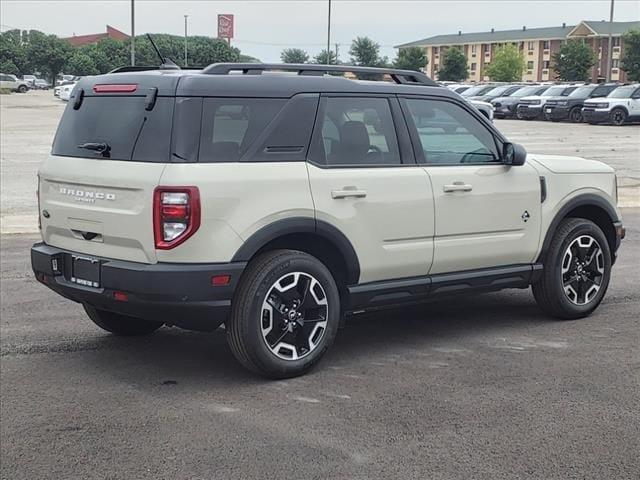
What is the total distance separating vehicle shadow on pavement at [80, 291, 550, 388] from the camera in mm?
5641

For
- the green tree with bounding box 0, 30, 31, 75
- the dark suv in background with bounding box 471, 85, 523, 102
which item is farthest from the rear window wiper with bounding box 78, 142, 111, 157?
the dark suv in background with bounding box 471, 85, 523, 102

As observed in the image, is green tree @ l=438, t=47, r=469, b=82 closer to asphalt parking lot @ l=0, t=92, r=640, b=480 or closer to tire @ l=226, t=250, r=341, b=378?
asphalt parking lot @ l=0, t=92, r=640, b=480

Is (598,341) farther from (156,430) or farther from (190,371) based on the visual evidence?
(156,430)

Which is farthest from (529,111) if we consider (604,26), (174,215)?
(604,26)

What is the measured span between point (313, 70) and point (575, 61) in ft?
287

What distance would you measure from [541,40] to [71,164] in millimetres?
138242

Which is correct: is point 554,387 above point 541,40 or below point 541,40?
below

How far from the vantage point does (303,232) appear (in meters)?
5.38

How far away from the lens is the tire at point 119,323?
6.30m

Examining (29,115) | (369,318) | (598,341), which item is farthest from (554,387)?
(29,115)

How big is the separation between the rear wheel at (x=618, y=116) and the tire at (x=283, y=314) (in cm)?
3429

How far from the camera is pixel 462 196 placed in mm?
6086

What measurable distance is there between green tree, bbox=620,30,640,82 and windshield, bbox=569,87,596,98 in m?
44.2

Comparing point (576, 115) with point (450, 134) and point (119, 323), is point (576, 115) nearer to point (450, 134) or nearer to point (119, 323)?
point (450, 134)
